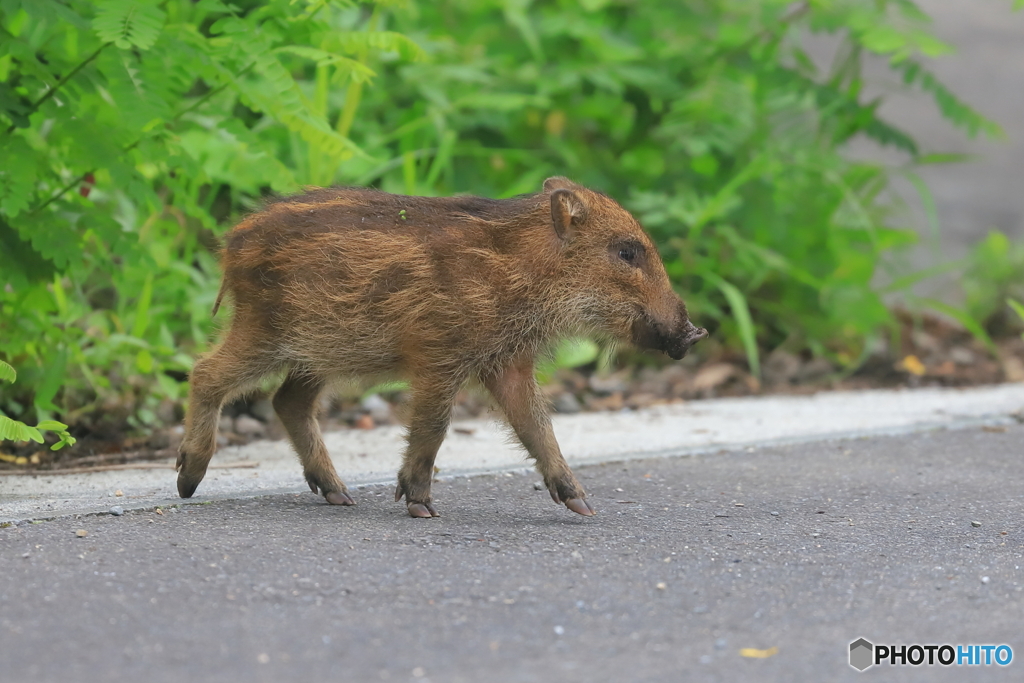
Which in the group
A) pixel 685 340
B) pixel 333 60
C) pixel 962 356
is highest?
pixel 333 60

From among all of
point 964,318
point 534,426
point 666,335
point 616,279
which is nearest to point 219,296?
point 534,426

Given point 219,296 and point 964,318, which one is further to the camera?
point 964,318

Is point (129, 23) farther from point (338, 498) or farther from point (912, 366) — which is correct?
point (912, 366)

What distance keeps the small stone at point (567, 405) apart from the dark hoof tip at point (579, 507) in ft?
8.61

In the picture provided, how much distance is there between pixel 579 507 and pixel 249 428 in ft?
8.01

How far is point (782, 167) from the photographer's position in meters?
7.94

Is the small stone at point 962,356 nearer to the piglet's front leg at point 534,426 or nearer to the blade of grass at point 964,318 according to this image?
the blade of grass at point 964,318

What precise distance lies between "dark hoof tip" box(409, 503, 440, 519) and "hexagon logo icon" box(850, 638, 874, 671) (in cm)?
177

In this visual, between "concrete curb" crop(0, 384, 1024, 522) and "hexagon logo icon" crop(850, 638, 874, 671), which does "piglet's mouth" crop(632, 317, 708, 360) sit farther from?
"hexagon logo icon" crop(850, 638, 874, 671)

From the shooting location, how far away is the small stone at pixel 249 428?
6.09 metres

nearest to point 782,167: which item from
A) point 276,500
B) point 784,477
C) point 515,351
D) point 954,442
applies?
point 954,442

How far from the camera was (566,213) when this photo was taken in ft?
15.1

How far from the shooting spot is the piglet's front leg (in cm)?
434

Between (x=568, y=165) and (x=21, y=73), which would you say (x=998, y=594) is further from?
(x=568, y=165)
